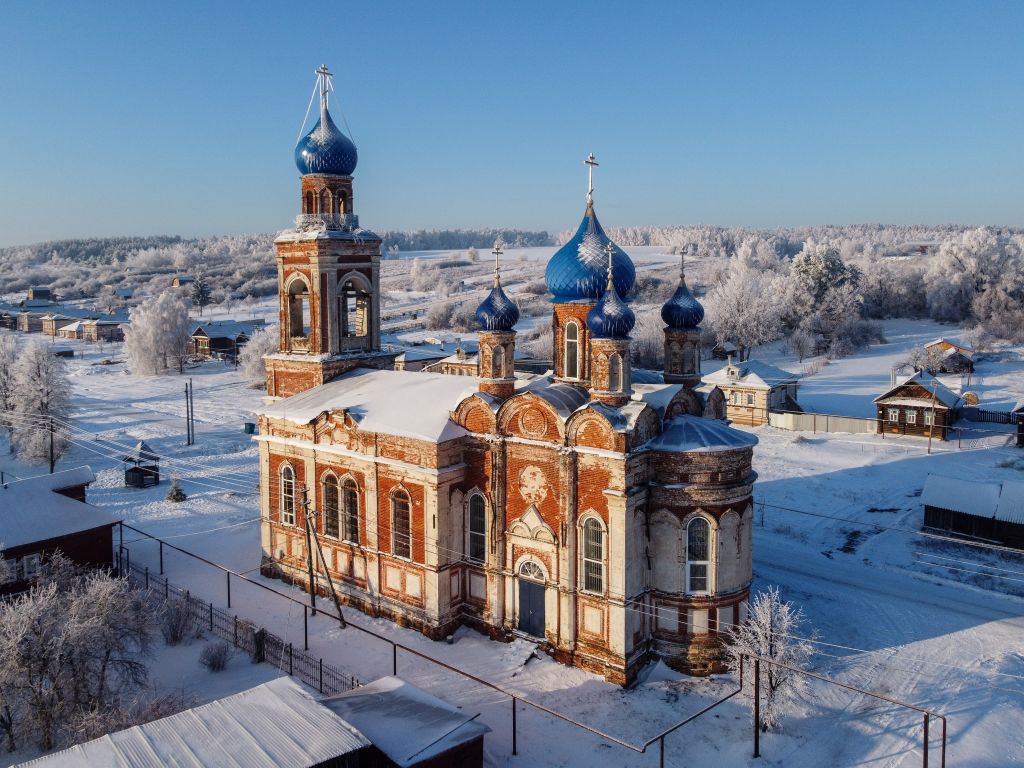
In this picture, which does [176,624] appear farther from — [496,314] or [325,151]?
[325,151]

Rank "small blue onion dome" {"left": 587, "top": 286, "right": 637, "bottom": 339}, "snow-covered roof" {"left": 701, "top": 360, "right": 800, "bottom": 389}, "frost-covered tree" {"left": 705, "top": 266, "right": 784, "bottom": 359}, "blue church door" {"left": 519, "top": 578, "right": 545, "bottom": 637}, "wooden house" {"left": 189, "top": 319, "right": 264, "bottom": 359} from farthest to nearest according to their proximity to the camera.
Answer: "wooden house" {"left": 189, "top": 319, "right": 264, "bottom": 359} → "frost-covered tree" {"left": 705, "top": 266, "right": 784, "bottom": 359} → "snow-covered roof" {"left": 701, "top": 360, "right": 800, "bottom": 389} → "blue church door" {"left": 519, "top": 578, "right": 545, "bottom": 637} → "small blue onion dome" {"left": 587, "top": 286, "right": 637, "bottom": 339}

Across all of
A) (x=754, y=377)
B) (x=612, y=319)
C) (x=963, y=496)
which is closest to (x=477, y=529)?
(x=612, y=319)

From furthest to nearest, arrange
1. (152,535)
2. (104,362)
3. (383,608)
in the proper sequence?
1. (104,362)
2. (152,535)
3. (383,608)

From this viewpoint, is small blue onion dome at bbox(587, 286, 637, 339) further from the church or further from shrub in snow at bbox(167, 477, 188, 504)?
shrub in snow at bbox(167, 477, 188, 504)

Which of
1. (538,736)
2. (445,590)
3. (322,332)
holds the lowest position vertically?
(538,736)

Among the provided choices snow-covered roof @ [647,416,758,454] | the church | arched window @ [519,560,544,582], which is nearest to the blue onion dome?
the church

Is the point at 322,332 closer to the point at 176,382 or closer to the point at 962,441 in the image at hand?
the point at 962,441

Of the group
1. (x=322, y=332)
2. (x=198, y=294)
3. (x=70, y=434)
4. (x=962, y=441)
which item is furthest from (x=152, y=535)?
(x=198, y=294)
